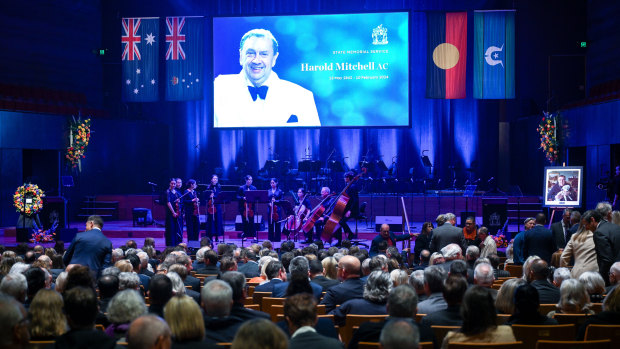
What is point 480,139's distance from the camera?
24938mm

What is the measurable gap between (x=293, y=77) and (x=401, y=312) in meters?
17.2

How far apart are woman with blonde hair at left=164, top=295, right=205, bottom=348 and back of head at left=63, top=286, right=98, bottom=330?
0.59 metres

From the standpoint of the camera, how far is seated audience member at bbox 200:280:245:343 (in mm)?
4340

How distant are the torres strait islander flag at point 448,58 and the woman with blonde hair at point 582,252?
13.2 metres

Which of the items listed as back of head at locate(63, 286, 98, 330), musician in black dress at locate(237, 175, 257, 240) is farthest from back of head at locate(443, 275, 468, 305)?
musician in black dress at locate(237, 175, 257, 240)

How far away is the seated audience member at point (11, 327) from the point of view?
10.5 ft

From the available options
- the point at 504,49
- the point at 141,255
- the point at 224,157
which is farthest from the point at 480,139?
the point at 141,255

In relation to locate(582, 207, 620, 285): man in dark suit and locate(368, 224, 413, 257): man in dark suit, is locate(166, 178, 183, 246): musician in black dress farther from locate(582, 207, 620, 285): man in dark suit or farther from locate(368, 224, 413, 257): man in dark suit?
locate(582, 207, 620, 285): man in dark suit

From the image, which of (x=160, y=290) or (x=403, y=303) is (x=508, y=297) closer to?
(x=403, y=303)

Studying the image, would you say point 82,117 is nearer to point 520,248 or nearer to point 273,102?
point 273,102

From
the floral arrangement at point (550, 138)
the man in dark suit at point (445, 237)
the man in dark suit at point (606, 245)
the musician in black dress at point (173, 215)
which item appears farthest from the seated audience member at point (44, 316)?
the floral arrangement at point (550, 138)

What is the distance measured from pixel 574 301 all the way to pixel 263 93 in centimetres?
1653

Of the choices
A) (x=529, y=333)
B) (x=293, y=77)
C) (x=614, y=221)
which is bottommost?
(x=529, y=333)

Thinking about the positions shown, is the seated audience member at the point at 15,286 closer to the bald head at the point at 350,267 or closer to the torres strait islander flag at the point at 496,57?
the bald head at the point at 350,267
